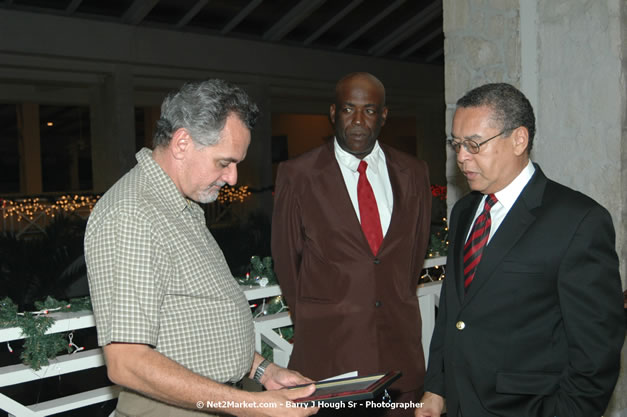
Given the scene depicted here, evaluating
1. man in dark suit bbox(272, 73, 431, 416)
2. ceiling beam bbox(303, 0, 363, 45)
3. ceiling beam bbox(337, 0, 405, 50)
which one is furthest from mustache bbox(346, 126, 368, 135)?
ceiling beam bbox(337, 0, 405, 50)

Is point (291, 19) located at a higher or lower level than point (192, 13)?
higher

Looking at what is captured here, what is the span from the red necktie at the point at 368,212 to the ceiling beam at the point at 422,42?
1307 cm

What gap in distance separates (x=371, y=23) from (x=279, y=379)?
1222 cm

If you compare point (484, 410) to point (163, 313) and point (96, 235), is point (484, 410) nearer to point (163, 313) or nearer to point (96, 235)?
point (163, 313)

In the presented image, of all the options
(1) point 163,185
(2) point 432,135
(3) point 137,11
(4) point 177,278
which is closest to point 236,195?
(3) point 137,11

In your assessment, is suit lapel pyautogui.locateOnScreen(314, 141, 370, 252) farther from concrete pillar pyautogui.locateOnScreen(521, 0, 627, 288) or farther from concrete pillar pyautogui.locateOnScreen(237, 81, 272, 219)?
concrete pillar pyautogui.locateOnScreen(237, 81, 272, 219)

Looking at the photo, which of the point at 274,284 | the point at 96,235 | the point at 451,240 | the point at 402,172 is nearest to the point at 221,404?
the point at 96,235

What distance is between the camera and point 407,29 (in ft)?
46.7

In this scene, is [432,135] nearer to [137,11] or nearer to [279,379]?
[137,11]

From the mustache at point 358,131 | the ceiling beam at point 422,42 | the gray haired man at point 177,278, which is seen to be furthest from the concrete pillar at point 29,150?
the gray haired man at point 177,278

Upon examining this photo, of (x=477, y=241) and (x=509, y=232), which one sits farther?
(x=477, y=241)

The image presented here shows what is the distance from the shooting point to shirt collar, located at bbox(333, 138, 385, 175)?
2.64 metres

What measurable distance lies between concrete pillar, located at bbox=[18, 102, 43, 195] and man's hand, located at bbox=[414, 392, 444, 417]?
58.4 feet

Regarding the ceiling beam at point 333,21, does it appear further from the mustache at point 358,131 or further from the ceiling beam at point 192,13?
the mustache at point 358,131
